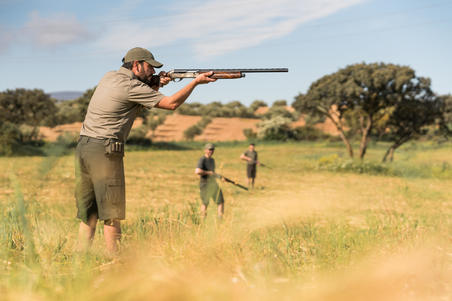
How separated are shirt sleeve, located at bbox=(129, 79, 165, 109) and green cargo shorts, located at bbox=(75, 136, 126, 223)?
0.45m

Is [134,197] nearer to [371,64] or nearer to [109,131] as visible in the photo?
[109,131]

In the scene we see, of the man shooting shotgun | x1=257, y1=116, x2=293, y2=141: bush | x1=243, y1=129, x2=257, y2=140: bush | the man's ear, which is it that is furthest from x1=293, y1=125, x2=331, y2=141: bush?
the man's ear

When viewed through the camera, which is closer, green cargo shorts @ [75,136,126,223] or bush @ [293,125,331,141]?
green cargo shorts @ [75,136,126,223]

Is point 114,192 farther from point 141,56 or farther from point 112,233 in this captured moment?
point 141,56

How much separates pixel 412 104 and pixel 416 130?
5.54 ft

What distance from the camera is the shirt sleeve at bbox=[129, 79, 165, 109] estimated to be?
11.9ft

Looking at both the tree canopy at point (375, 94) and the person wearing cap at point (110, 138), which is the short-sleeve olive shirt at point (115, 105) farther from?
the tree canopy at point (375, 94)

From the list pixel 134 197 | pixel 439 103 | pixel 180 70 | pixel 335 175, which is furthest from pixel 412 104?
pixel 180 70

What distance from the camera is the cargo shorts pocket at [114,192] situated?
12.4ft

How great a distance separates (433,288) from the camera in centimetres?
282

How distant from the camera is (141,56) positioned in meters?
Result: 3.88

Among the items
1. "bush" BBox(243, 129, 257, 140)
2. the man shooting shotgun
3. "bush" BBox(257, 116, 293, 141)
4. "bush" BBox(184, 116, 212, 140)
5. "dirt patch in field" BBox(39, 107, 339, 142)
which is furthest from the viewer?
"bush" BBox(184, 116, 212, 140)

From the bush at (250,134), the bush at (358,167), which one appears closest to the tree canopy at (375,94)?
the bush at (358,167)

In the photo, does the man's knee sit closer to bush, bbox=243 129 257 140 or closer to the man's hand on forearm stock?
the man's hand on forearm stock
